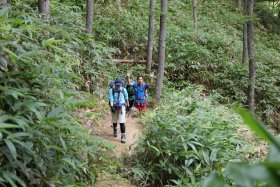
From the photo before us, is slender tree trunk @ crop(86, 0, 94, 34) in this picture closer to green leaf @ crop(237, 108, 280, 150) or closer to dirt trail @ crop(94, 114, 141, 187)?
dirt trail @ crop(94, 114, 141, 187)

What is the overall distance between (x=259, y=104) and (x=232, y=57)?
3795mm

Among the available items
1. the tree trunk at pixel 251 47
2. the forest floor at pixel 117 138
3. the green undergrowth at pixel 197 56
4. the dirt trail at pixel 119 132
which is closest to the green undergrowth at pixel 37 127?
the forest floor at pixel 117 138

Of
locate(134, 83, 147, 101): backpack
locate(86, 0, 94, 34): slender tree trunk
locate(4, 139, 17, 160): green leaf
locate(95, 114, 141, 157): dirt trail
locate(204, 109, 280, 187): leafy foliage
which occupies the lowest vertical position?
locate(95, 114, 141, 157): dirt trail

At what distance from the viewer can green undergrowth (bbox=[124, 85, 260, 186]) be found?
6.50 meters

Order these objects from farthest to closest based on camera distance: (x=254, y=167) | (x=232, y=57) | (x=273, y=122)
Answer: (x=232, y=57), (x=273, y=122), (x=254, y=167)

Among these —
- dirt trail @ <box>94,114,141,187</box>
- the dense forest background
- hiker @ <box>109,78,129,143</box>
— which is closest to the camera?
the dense forest background

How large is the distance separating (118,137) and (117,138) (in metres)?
0.11

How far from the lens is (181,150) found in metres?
6.83

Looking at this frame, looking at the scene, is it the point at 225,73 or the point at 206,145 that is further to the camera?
the point at 225,73

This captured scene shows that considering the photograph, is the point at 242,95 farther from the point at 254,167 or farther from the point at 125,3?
the point at 254,167

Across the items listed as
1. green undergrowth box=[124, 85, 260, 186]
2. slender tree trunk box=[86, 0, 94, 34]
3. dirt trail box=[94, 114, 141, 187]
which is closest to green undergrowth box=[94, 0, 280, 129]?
slender tree trunk box=[86, 0, 94, 34]

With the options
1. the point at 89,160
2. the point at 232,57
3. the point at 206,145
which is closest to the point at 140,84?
the point at 206,145

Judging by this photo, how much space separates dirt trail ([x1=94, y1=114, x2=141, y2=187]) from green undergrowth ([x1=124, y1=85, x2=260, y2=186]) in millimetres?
545

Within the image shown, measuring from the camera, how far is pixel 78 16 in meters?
14.2
